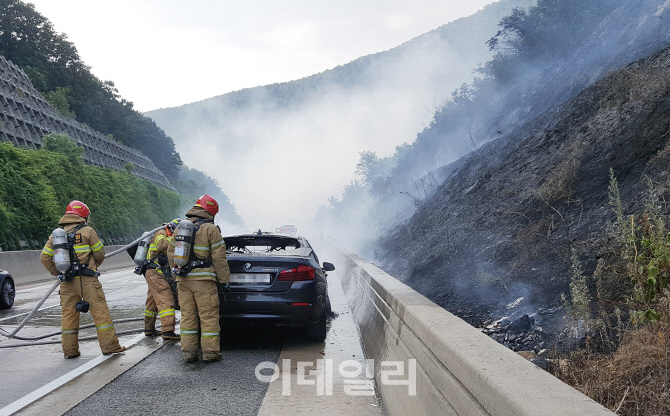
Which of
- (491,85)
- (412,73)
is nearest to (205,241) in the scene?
(491,85)

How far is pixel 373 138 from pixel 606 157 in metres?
179

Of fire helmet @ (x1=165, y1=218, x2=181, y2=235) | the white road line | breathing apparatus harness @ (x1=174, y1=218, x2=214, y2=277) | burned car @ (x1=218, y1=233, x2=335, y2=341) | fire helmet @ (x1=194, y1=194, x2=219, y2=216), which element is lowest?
the white road line

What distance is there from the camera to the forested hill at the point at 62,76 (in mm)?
60625

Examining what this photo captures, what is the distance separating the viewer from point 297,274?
26.5 feet

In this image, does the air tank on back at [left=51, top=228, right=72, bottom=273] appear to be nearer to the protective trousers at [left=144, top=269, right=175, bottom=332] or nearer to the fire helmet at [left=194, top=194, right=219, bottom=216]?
the protective trousers at [left=144, top=269, right=175, bottom=332]

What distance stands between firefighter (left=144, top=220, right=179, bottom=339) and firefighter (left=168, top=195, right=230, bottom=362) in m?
1.38

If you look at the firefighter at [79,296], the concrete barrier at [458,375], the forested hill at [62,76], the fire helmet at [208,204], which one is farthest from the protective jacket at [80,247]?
the forested hill at [62,76]

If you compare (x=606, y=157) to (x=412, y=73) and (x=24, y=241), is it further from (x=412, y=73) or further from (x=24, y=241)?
(x=412, y=73)

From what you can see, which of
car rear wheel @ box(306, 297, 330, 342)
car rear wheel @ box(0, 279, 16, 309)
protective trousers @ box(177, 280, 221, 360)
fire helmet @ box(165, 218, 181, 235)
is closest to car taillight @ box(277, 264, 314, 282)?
car rear wheel @ box(306, 297, 330, 342)

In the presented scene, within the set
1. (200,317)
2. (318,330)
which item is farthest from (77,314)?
(318,330)

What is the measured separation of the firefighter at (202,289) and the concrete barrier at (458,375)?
7.19 feet

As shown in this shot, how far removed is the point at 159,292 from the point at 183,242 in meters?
1.89

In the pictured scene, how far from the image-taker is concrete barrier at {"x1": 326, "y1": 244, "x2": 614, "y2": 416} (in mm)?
2289

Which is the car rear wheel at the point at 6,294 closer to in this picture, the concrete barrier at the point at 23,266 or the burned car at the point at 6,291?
the burned car at the point at 6,291
